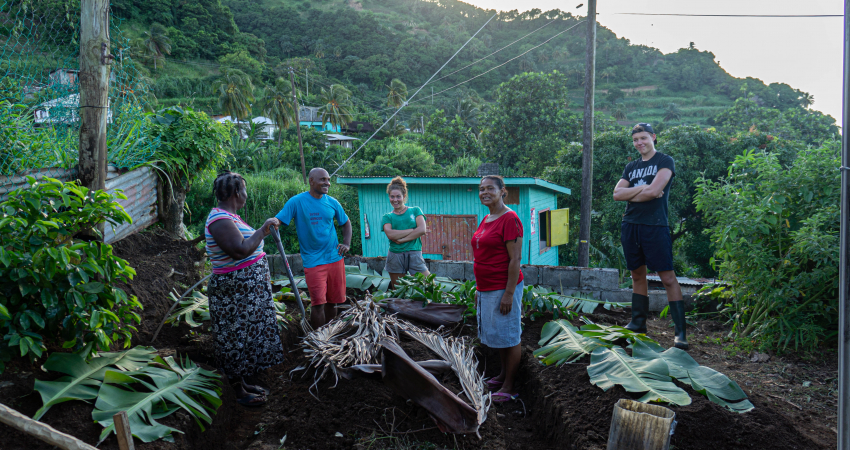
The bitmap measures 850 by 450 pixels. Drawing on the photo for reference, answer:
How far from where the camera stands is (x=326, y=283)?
4695 mm

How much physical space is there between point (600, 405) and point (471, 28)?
4702 inches

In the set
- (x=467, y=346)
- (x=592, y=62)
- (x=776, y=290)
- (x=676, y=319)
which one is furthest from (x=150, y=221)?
(x=592, y=62)

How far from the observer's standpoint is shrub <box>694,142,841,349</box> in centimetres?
415

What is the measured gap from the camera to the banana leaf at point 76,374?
2.53 meters

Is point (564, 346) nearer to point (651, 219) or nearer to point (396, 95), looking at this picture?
point (651, 219)

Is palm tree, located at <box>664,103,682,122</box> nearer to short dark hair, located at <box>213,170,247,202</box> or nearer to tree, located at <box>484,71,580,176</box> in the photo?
tree, located at <box>484,71,580,176</box>

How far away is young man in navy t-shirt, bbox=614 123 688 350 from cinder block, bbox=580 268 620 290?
2.28 metres

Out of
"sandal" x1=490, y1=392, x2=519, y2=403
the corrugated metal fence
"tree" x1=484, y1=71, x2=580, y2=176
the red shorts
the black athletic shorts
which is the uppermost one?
"tree" x1=484, y1=71, x2=580, y2=176

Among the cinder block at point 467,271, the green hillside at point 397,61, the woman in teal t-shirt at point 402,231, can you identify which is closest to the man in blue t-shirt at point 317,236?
the woman in teal t-shirt at point 402,231

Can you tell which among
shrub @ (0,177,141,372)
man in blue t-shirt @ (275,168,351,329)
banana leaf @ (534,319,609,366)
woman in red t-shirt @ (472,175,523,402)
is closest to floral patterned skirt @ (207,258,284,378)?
shrub @ (0,177,141,372)

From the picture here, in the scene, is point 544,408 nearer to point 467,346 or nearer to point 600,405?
point 600,405

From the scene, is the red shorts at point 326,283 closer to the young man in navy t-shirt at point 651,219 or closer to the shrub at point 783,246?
the young man in navy t-shirt at point 651,219

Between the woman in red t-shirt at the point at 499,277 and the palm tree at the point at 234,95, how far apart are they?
41.5m

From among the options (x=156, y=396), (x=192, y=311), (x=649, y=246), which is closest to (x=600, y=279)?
(x=649, y=246)
